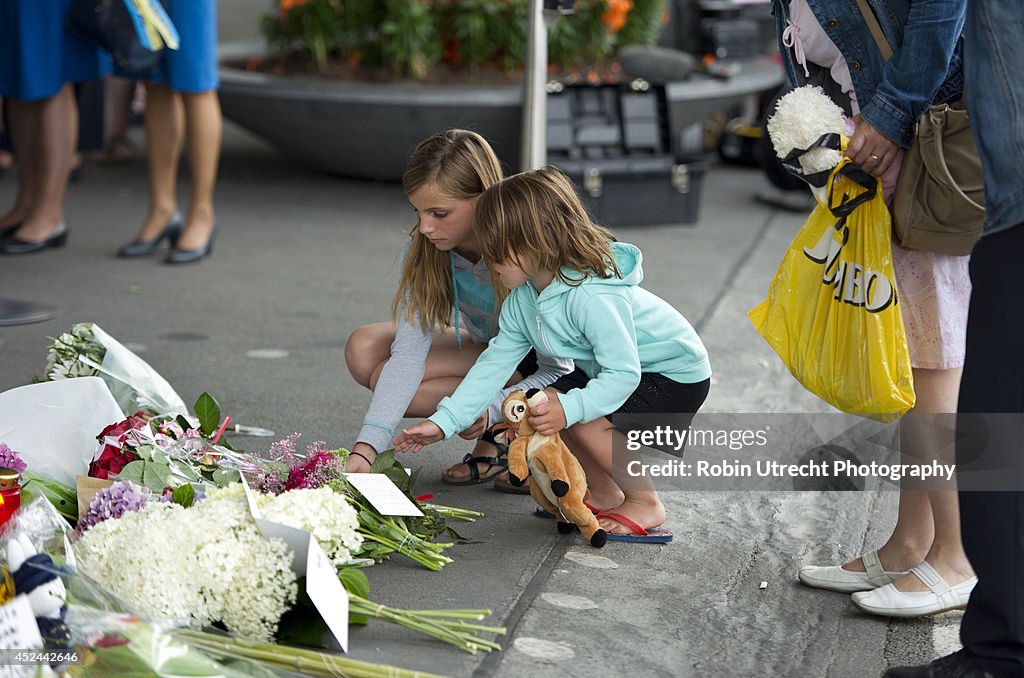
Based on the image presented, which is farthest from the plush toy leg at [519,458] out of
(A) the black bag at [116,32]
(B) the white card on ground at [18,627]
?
(A) the black bag at [116,32]

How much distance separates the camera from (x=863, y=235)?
2.67 m

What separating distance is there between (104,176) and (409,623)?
20.2 feet

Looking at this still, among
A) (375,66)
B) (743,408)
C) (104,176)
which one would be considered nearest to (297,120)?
(375,66)

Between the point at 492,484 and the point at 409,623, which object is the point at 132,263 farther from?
the point at 409,623

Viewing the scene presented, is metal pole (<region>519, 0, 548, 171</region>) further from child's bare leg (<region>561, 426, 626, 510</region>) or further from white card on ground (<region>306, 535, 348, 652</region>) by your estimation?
white card on ground (<region>306, 535, 348, 652</region>)

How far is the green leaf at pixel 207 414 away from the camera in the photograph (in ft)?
10.1

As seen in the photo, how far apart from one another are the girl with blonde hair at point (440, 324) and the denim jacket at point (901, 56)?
86 cm

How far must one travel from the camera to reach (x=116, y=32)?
5.16 meters

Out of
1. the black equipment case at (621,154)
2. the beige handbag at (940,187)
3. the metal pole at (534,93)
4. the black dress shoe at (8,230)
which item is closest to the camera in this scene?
the beige handbag at (940,187)

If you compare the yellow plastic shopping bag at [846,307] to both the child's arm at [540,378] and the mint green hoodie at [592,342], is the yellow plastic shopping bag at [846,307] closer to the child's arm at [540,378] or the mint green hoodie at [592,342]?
the mint green hoodie at [592,342]

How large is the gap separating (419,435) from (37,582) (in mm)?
962

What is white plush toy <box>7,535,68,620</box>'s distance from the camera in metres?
2.07

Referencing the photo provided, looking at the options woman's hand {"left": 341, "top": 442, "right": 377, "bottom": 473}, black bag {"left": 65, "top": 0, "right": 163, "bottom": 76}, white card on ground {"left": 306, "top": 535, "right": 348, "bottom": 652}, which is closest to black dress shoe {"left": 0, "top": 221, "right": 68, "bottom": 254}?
black bag {"left": 65, "top": 0, "right": 163, "bottom": 76}

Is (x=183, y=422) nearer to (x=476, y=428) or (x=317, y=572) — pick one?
(x=476, y=428)
